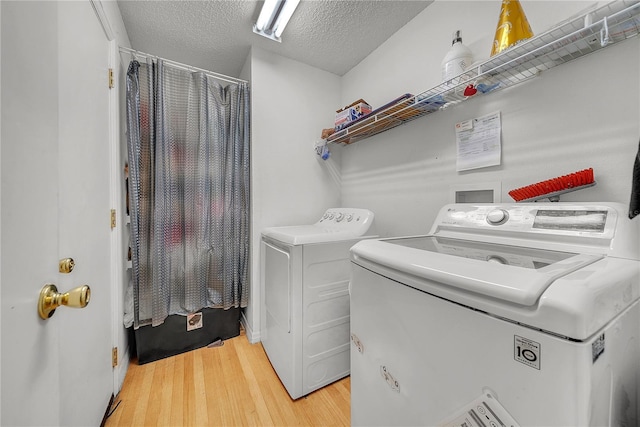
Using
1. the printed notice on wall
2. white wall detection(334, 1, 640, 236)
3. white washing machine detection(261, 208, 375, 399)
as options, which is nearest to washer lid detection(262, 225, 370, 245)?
white washing machine detection(261, 208, 375, 399)

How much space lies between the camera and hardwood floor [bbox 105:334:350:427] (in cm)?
125

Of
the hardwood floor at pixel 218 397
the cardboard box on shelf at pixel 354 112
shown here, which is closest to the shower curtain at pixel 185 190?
the hardwood floor at pixel 218 397

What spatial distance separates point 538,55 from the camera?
96cm

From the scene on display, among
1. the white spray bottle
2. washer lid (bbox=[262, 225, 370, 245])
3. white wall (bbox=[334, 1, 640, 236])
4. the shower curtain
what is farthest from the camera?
the shower curtain

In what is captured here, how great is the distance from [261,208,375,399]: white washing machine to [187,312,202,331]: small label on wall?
66cm

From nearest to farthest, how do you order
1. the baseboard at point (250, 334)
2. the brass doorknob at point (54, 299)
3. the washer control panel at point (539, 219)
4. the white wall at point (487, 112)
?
the brass doorknob at point (54, 299) → the washer control panel at point (539, 219) → the white wall at point (487, 112) → the baseboard at point (250, 334)

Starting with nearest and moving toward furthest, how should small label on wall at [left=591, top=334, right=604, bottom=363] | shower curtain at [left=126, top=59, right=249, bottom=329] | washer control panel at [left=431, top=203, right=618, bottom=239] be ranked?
small label on wall at [left=591, top=334, right=604, bottom=363]
washer control panel at [left=431, top=203, right=618, bottom=239]
shower curtain at [left=126, top=59, right=249, bottom=329]

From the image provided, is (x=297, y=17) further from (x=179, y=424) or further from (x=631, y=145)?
(x=179, y=424)

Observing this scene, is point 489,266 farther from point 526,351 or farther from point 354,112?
point 354,112

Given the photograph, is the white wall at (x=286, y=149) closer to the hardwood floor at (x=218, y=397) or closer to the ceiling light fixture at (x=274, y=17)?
the ceiling light fixture at (x=274, y=17)

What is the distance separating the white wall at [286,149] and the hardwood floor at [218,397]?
1.27 feet

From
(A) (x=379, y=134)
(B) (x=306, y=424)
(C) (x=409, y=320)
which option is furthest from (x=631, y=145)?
(B) (x=306, y=424)

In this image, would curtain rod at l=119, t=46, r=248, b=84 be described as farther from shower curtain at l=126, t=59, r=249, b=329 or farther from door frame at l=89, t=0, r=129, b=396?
door frame at l=89, t=0, r=129, b=396

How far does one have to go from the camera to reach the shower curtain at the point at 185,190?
1630mm
